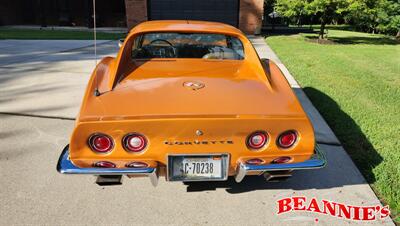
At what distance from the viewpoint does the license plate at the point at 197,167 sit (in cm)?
258

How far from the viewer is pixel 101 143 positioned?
2.51 meters

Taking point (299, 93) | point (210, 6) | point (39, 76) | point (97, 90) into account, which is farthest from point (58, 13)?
point (97, 90)

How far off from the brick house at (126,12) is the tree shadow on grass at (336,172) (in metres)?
15.2

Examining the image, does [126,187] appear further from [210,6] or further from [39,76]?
[210,6]

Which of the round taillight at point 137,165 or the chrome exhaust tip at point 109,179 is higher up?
the round taillight at point 137,165

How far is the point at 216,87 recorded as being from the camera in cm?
302

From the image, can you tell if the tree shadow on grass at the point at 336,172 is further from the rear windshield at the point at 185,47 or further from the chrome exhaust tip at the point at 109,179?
the rear windshield at the point at 185,47

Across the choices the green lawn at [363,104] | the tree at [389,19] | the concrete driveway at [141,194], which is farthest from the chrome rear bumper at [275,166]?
the tree at [389,19]

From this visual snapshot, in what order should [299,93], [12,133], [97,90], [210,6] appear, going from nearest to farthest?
1. [97,90]
2. [12,133]
3. [299,93]
4. [210,6]

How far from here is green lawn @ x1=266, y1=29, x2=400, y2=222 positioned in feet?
11.6

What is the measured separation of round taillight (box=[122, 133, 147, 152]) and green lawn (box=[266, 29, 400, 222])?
2145mm

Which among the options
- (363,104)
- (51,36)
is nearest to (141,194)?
(363,104)

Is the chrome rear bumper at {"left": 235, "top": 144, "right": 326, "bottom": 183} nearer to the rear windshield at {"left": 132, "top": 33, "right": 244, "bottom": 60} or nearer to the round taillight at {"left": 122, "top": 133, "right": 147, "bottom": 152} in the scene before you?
the round taillight at {"left": 122, "top": 133, "right": 147, "bottom": 152}

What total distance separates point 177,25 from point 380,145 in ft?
9.16
